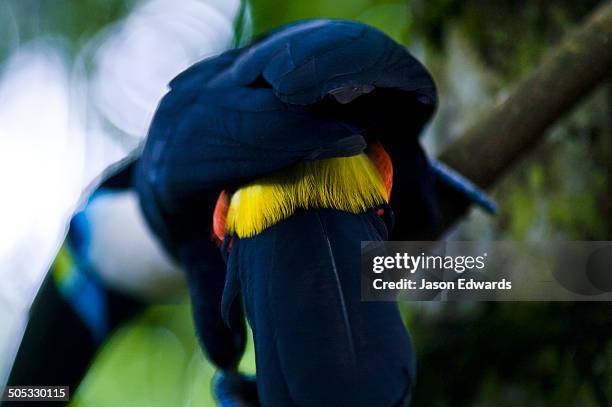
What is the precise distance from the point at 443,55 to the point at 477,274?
49 cm

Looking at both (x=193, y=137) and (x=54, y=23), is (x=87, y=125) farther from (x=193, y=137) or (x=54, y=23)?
(x=193, y=137)

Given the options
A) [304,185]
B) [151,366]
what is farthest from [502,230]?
[151,366]

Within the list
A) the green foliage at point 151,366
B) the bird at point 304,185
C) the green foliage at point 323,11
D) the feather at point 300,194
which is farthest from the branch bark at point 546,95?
the green foliage at point 151,366

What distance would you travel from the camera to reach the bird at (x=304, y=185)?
2.09 ft

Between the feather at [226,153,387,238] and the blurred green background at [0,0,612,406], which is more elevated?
the feather at [226,153,387,238]

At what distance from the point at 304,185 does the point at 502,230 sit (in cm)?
55

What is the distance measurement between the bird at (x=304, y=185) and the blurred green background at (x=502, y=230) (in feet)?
1.11

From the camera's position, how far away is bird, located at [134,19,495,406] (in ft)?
2.09

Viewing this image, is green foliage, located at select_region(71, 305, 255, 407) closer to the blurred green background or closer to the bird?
the blurred green background

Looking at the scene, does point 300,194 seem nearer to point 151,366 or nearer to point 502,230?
point 502,230

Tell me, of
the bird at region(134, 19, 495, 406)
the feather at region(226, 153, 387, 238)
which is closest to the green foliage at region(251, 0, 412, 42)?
the bird at region(134, 19, 495, 406)

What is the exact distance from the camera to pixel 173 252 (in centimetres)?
104

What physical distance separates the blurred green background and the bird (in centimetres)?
34

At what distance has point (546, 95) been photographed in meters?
0.96
